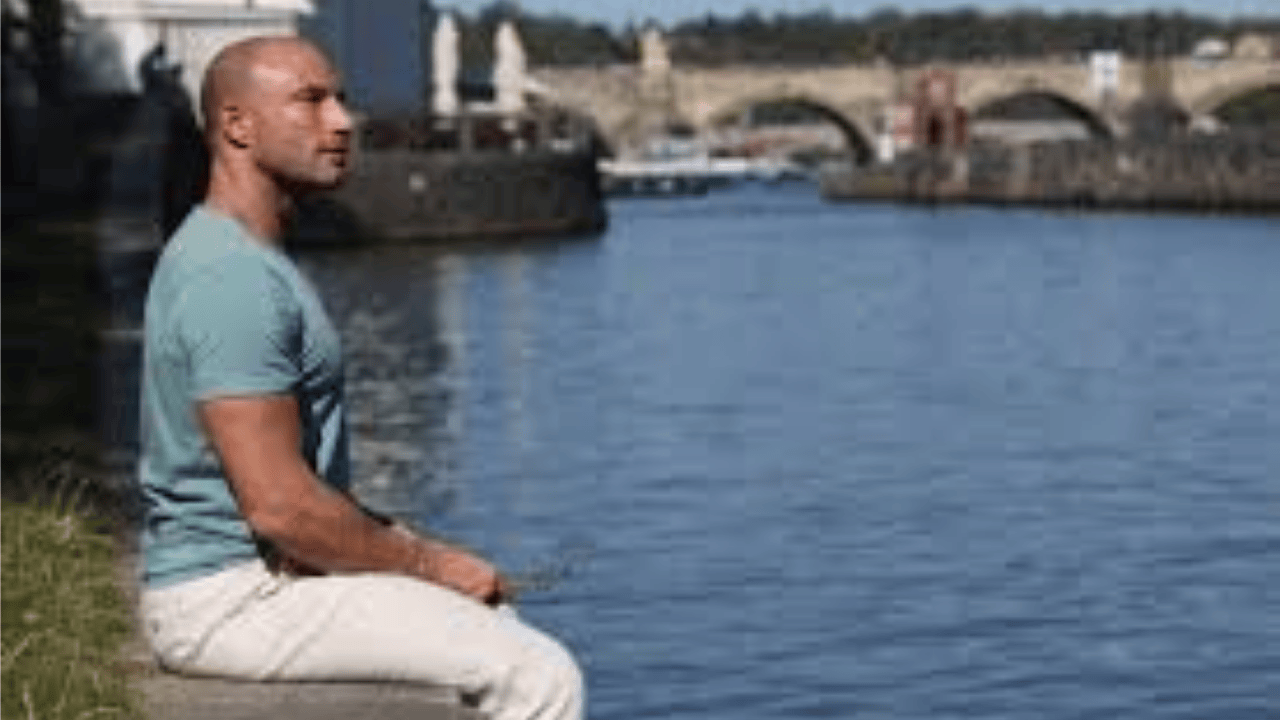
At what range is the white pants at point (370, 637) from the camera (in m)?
5.49

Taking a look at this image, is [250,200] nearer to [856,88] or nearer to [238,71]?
[238,71]

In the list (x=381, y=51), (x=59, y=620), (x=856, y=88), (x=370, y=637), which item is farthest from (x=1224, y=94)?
(x=370, y=637)

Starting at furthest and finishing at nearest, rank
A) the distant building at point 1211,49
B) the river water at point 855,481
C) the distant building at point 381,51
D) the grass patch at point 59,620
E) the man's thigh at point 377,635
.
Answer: the distant building at point 1211,49 → the distant building at point 381,51 → the river water at point 855,481 → the grass patch at point 59,620 → the man's thigh at point 377,635

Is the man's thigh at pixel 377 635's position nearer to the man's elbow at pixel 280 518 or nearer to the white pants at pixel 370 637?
the white pants at pixel 370 637

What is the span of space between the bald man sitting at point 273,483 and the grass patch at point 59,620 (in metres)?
1.69

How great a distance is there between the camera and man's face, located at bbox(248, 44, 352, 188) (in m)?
Result: 5.57

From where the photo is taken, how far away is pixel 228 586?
18.3ft

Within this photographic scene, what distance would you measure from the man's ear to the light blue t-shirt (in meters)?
0.13

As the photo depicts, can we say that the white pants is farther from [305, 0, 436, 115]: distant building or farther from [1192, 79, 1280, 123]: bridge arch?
[1192, 79, 1280, 123]: bridge arch

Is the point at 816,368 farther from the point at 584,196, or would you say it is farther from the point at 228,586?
the point at 584,196

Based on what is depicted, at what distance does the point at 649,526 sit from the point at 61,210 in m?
22.4

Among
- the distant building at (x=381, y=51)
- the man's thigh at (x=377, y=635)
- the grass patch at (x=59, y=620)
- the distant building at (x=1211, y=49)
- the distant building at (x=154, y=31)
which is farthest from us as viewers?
the distant building at (x=1211, y=49)

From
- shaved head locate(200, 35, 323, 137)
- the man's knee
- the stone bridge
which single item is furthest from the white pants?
the stone bridge

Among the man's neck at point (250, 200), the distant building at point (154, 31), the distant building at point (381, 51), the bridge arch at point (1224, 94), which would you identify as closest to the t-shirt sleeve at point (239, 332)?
the man's neck at point (250, 200)
